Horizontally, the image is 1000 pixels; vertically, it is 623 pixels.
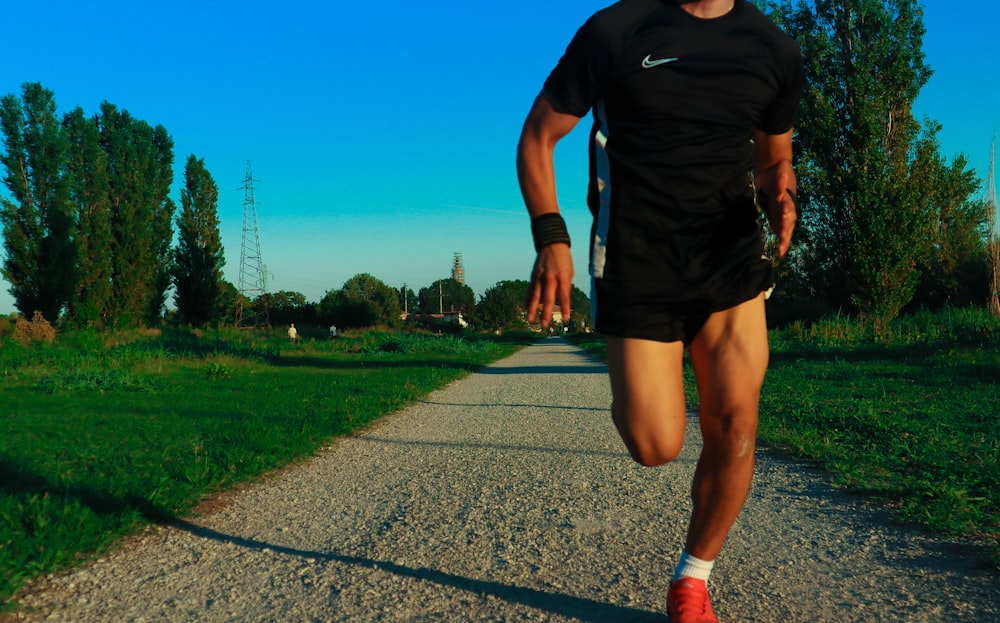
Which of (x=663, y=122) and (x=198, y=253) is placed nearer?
(x=663, y=122)

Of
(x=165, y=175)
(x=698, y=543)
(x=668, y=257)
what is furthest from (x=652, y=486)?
(x=165, y=175)

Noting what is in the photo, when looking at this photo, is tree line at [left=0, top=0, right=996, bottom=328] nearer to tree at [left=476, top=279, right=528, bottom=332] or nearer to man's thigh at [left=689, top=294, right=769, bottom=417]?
man's thigh at [left=689, top=294, right=769, bottom=417]

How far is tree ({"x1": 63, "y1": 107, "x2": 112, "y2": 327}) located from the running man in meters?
31.3

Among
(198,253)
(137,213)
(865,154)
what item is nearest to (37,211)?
(137,213)

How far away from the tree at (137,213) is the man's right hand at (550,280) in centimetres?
3357

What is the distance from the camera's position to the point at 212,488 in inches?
181

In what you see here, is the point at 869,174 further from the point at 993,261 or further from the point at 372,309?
the point at 372,309

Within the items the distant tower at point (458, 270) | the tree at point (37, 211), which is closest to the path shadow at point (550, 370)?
the tree at point (37, 211)

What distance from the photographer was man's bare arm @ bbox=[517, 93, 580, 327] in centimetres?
227

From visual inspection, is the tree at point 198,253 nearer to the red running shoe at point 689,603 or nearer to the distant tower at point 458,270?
the red running shoe at point 689,603

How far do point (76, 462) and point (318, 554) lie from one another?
2811mm

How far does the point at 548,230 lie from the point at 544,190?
15cm

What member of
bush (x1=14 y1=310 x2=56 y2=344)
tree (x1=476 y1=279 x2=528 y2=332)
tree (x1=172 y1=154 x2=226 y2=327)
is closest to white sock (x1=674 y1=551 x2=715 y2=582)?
bush (x1=14 y1=310 x2=56 y2=344)

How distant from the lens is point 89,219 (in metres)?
30.0
